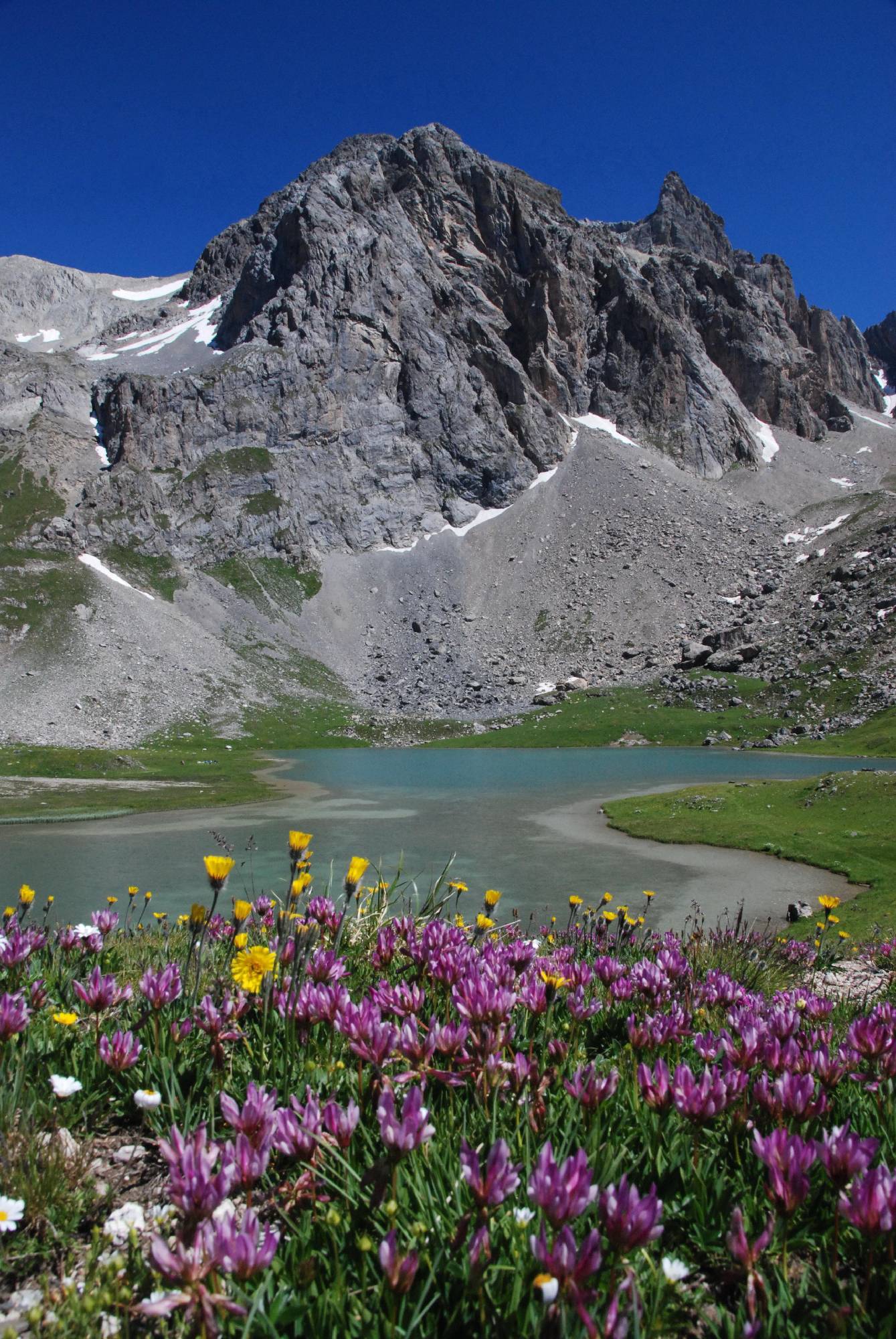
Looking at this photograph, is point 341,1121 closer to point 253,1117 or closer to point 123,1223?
point 253,1117

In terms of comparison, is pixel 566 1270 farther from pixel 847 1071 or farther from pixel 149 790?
pixel 149 790

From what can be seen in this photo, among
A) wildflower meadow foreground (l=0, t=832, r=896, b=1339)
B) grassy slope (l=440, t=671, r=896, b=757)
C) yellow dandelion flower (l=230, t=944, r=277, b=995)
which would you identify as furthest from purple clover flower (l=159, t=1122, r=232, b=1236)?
grassy slope (l=440, t=671, r=896, b=757)

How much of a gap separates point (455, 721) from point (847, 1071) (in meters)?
106

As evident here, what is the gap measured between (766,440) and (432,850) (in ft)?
662

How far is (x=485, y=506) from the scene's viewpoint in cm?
16525

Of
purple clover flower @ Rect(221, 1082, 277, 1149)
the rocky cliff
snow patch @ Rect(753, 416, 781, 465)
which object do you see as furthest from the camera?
snow patch @ Rect(753, 416, 781, 465)

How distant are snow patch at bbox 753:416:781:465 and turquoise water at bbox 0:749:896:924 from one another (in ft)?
516

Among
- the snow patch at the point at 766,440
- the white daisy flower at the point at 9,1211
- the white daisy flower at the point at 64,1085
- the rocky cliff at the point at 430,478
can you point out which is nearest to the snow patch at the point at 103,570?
the rocky cliff at the point at 430,478

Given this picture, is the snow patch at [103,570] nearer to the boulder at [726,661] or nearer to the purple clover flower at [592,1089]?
the boulder at [726,661]

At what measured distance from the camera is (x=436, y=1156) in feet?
8.32

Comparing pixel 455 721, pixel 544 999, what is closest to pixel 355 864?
pixel 544 999

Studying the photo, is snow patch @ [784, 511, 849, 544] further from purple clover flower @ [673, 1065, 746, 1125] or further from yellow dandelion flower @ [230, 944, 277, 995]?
yellow dandelion flower @ [230, 944, 277, 995]

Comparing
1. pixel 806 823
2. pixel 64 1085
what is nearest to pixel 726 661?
pixel 806 823

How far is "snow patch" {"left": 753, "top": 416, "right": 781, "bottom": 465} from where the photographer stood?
186m
